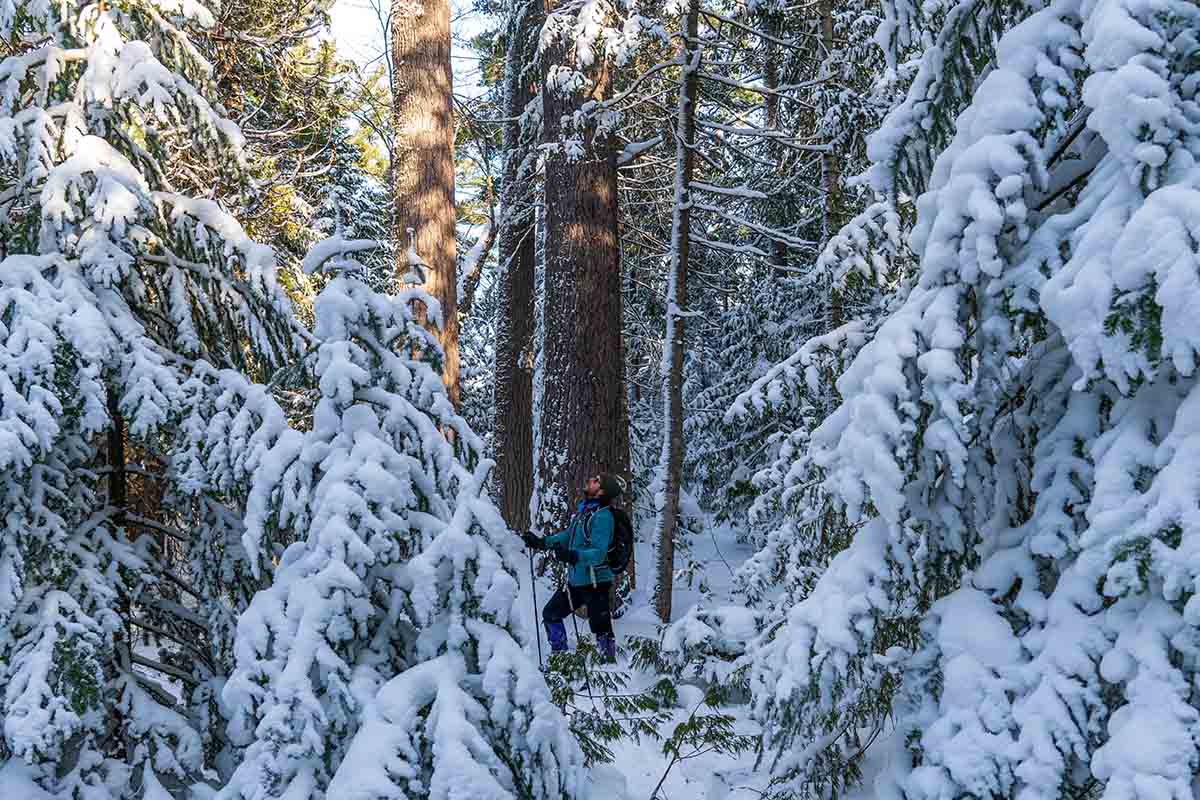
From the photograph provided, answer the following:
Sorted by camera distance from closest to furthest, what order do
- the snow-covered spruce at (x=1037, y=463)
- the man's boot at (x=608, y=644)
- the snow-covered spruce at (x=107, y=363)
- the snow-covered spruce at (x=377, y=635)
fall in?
the snow-covered spruce at (x=1037, y=463) → the snow-covered spruce at (x=377, y=635) → the snow-covered spruce at (x=107, y=363) → the man's boot at (x=608, y=644)

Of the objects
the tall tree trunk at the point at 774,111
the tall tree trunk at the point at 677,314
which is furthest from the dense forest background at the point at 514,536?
the tall tree trunk at the point at 774,111

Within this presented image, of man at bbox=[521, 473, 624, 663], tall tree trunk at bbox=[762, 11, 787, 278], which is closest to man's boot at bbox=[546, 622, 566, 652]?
man at bbox=[521, 473, 624, 663]

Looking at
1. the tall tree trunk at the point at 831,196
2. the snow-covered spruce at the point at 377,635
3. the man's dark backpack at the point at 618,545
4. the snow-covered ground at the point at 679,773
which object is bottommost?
the snow-covered ground at the point at 679,773

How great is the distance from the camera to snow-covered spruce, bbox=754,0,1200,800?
2113 mm

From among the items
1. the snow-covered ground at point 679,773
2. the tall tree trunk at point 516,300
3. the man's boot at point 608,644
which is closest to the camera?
the snow-covered ground at point 679,773

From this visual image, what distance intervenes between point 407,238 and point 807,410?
164 inches

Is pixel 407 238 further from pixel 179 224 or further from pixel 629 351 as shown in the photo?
pixel 629 351

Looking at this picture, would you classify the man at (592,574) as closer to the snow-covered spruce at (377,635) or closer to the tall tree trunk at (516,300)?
the snow-covered spruce at (377,635)

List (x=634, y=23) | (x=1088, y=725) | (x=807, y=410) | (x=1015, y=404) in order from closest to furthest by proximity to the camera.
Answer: (x=1088, y=725) → (x=1015, y=404) → (x=807, y=410) → (x=634, y=23)

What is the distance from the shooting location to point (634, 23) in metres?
7.76

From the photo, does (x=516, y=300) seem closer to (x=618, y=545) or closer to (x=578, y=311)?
(x=578, y=311)

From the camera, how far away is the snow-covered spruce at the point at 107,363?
3.52 metres

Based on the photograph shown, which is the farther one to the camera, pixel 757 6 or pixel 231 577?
pixel 757 6

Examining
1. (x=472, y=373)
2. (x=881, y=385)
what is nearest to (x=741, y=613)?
(x=881, y=385)
